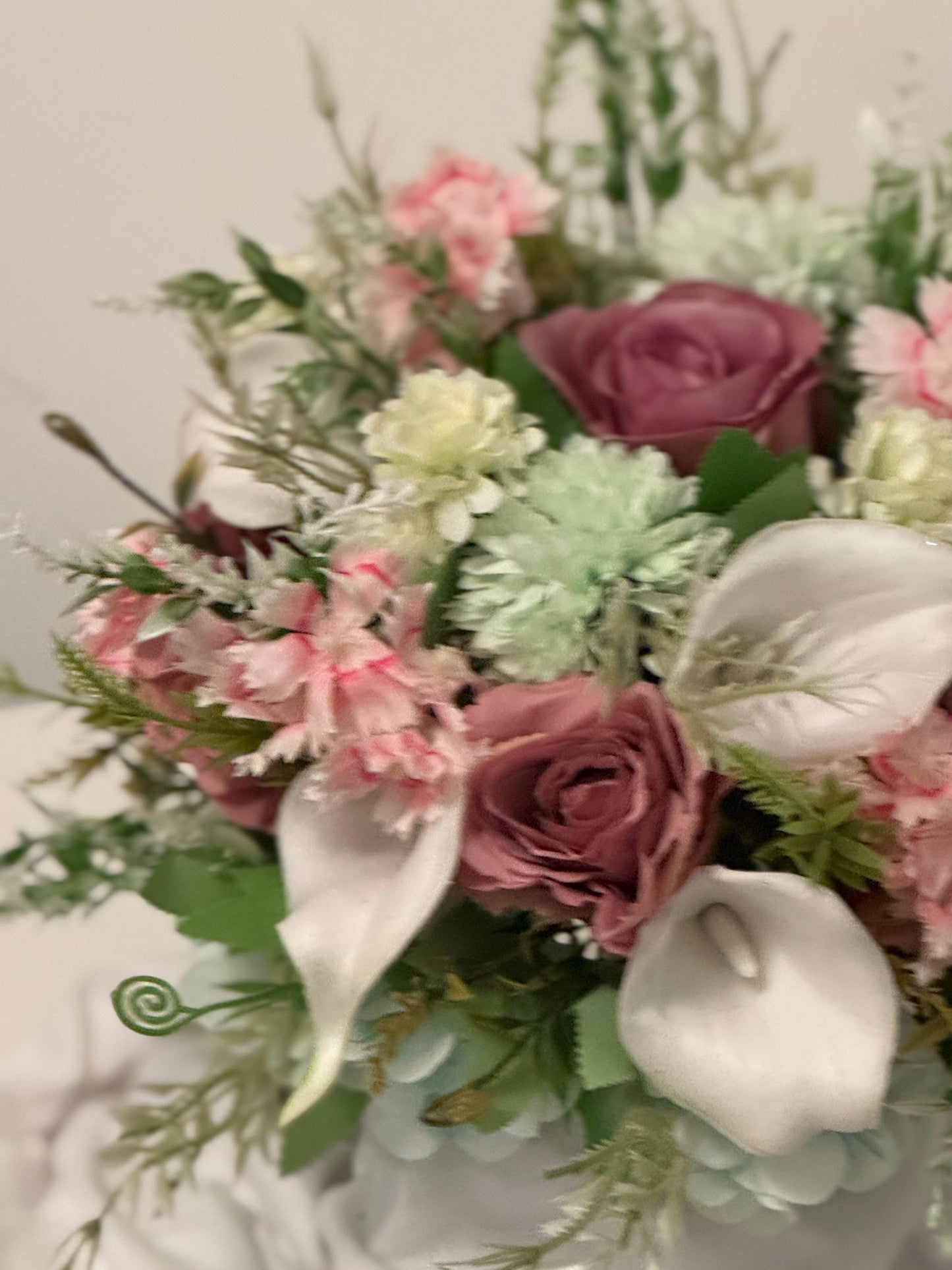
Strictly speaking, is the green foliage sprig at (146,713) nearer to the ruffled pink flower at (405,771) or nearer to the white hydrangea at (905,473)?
the ruffled pink flower at (405,771)

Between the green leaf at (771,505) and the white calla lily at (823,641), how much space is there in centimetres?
3

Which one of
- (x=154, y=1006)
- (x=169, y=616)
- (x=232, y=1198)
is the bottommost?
Answer: (x=232, y=1198)

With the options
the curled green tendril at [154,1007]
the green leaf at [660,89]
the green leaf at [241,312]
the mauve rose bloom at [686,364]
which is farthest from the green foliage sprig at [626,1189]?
the green leaf at [660,89]

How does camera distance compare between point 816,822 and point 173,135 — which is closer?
point 816,822

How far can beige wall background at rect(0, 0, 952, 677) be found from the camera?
0.50m

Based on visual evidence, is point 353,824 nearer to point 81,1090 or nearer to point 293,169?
point 81,1090

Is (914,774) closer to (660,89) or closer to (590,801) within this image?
(590,801)

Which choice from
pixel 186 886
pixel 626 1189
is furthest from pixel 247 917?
pixel 626 1189

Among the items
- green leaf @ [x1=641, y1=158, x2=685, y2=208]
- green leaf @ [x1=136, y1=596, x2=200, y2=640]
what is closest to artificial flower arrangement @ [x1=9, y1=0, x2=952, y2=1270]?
green leaf @ [x1=136, y1=596, x2=200, y2=640]

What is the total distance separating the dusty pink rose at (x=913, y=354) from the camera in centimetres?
43

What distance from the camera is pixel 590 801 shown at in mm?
346

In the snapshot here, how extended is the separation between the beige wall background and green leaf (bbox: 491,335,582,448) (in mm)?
155

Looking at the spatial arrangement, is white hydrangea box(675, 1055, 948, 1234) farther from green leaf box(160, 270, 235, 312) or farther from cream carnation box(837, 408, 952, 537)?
green leaf box(160, 270, 235, 312)

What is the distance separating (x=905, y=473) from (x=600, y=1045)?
0.65 feet
